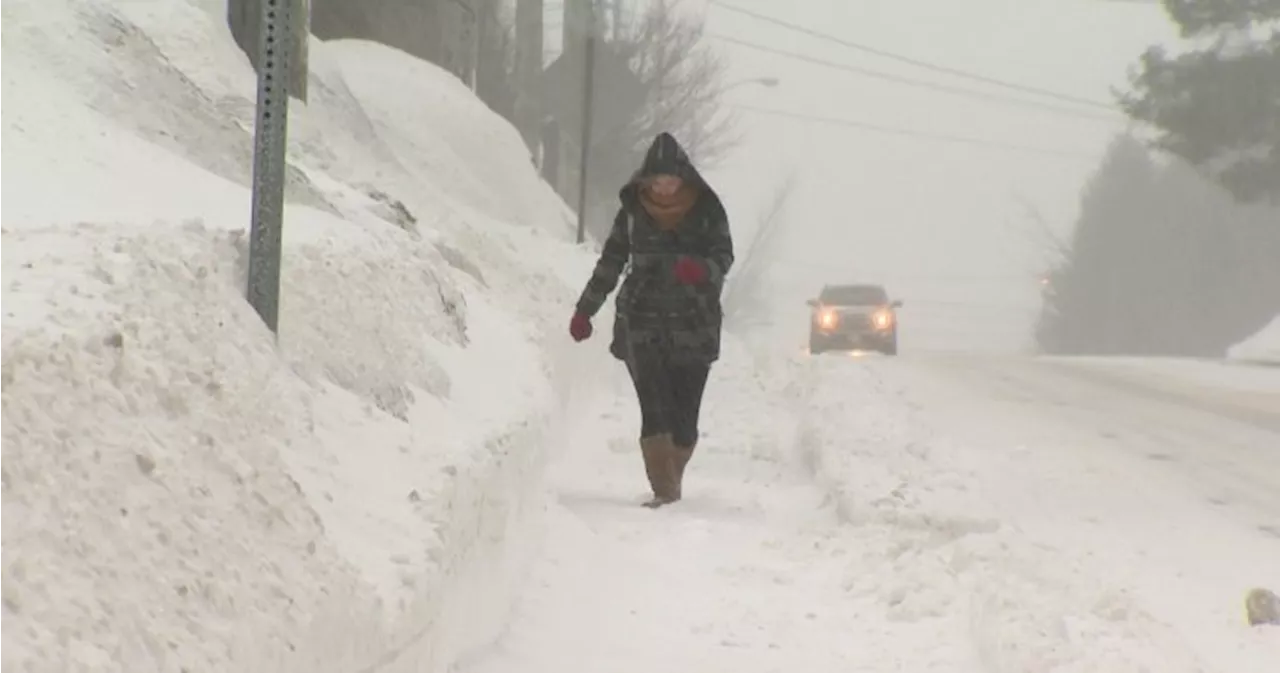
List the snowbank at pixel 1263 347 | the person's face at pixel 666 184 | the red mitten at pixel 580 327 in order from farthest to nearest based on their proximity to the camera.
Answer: the snowbank at pixel 1263 347, the red mitten at pixel 580 327, the person's face at pixel 666 184

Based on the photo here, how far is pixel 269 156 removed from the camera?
11.6ft

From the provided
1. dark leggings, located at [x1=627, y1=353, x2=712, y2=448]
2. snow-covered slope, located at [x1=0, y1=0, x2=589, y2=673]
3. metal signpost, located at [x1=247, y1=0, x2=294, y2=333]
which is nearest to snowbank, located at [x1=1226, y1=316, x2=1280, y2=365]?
dark leggings, located at [x1=627, y1=353, x2=712, y2=448]

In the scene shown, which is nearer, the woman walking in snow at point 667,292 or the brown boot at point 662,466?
the woman walking in snow at point 667,292

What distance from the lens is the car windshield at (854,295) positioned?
2389 centimetres

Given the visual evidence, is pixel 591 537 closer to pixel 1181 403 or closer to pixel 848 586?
pixel 848 586

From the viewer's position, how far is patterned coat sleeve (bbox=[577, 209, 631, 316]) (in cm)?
657

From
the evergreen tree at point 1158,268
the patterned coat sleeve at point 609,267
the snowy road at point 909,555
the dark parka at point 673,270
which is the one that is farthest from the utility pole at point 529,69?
the evergreen tree at point 1158,268

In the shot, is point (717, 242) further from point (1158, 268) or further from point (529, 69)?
point (1158, 268)

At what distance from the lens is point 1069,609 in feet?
14.5

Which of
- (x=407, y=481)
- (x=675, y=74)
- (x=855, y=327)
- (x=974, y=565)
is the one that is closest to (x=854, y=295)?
(x=855, y=327)

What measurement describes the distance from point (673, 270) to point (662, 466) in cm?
93

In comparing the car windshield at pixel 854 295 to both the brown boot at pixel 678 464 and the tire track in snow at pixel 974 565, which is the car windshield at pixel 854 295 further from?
the brown boot at pixel 678 464

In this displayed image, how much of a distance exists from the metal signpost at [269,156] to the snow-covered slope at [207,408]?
0.09 m

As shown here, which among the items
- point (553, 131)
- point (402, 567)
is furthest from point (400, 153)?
point (553, 131)
